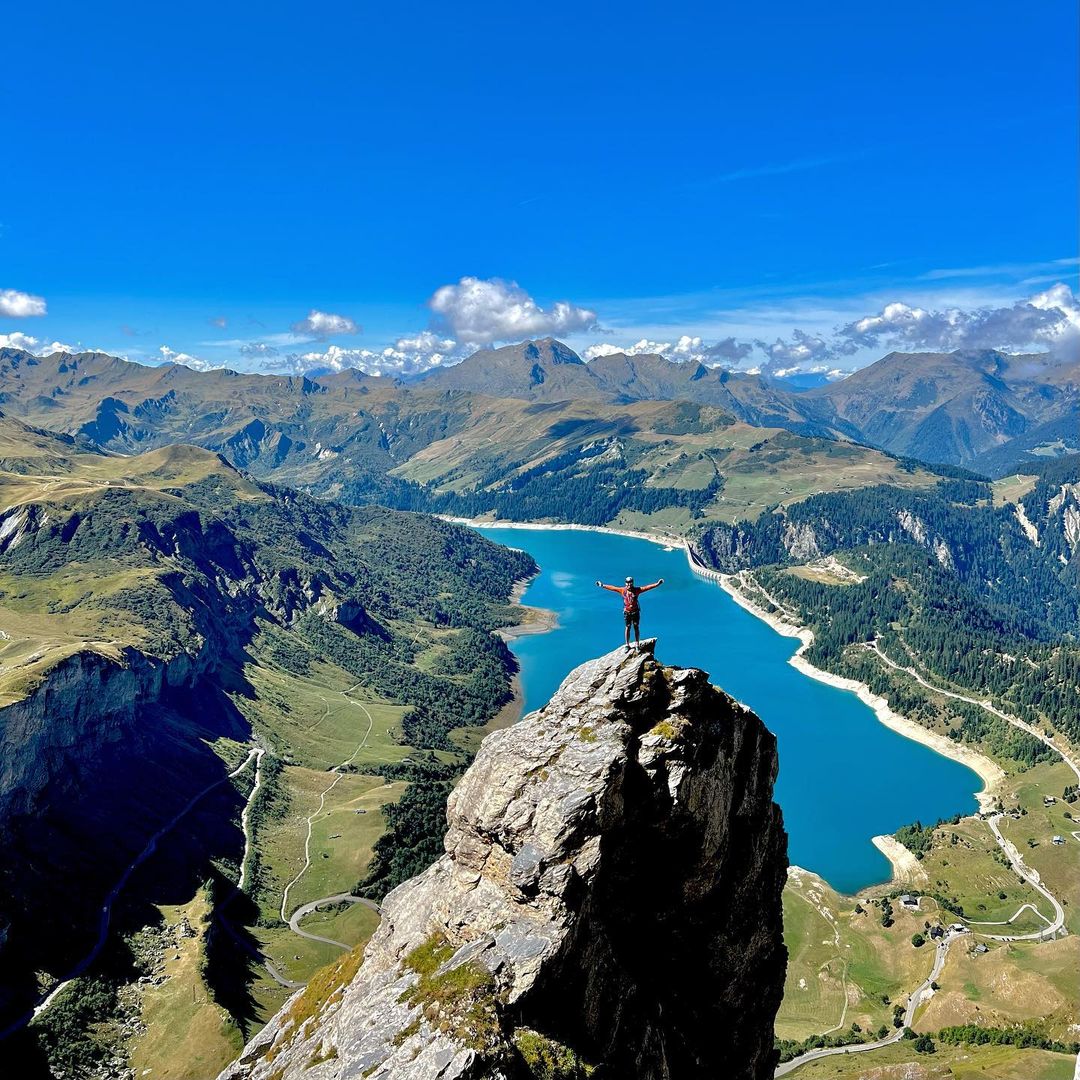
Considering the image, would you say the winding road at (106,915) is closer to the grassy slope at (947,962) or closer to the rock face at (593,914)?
the rock face at (593,914)

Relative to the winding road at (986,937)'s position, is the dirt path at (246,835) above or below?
above

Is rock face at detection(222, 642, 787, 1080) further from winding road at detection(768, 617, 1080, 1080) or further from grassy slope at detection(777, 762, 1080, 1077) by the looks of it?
grassy slope at detection(777, 762, 1080, 1077)

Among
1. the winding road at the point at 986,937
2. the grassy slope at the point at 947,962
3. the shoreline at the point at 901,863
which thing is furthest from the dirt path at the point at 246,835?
the shoreline at the point at 901,863

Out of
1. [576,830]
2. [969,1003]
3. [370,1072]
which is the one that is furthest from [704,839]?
[969,1003]

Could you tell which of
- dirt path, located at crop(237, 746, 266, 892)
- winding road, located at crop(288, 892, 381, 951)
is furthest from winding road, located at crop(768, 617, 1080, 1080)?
dirt path, located at crop(237, 746, 266, 892)

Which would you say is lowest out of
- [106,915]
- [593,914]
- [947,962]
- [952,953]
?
[947,962]

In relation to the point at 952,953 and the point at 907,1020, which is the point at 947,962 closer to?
the point at 952,953

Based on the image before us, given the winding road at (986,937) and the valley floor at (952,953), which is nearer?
the valley floor at (952,953)

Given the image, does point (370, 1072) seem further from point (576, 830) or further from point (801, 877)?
point (801, 877)

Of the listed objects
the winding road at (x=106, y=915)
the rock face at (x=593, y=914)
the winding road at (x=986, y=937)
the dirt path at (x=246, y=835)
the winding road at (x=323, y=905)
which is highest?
the rock face at (x=593, y=914)

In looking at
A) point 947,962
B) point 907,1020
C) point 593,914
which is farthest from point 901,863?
point 593,914
